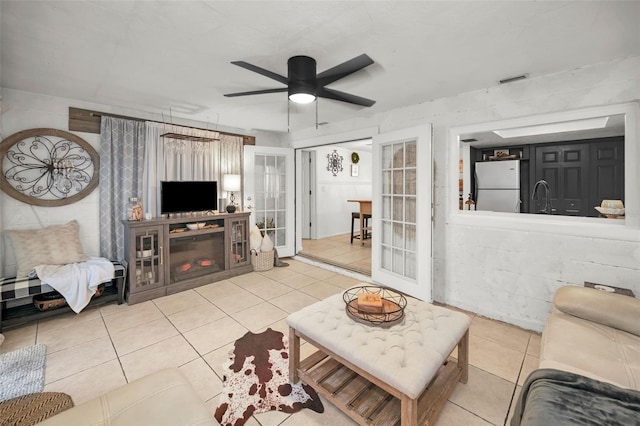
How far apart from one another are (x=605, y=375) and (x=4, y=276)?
15.8 feet

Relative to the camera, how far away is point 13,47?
198 cm

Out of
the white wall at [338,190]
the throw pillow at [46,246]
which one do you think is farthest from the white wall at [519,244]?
the throw pillow at [46,246]

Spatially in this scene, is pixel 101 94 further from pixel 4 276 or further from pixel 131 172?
pixel 4 276

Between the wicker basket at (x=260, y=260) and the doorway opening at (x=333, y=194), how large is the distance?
100cm

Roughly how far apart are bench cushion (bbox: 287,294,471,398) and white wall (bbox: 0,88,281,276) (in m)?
3.03

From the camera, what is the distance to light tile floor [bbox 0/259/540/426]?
5.63 feet

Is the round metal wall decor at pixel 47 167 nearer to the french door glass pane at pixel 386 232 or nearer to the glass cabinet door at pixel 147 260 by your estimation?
the glass cabinet door at pixel 147 260

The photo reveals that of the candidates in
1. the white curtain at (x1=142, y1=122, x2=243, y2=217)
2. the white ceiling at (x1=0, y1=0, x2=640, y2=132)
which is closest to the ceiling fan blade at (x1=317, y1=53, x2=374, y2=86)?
the white ceiling at (x1=0, y1=0, x2=640, y2=132)

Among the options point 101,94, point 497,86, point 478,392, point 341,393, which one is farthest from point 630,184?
point 101,94

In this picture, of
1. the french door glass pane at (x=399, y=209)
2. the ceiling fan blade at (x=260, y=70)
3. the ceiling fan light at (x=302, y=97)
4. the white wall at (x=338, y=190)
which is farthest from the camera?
the white wall at (x=338, y=190)

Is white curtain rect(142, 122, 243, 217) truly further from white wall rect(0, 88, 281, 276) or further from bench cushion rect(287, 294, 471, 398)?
bench cushion rect(287, 294, 471, 398)

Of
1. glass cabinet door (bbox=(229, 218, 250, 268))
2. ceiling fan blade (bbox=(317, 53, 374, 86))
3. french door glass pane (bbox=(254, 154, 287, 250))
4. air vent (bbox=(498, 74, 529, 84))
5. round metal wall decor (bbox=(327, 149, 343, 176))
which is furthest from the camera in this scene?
round metal wall decor (bbox=(327, 149, 343, 176))

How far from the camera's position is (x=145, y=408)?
3.65ft

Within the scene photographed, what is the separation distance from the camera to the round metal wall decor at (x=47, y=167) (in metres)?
2.81
